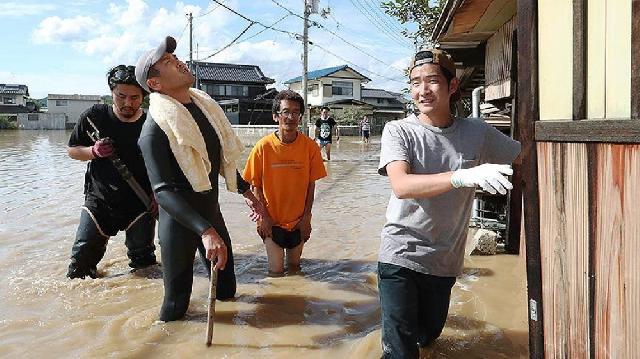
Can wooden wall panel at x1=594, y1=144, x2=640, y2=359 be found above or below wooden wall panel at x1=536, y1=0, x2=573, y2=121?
below

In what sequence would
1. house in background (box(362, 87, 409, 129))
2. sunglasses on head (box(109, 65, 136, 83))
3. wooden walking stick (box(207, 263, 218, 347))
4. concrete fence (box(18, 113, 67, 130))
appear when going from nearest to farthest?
1. wooden walking stick (box(207, 263, 218, 347))
2. sunglasses on head (box(109, 65, 136, 83))
3. concrete fence (box(18, 113, 67, 130))
4. house in background (box(362, 87, 409, 129))

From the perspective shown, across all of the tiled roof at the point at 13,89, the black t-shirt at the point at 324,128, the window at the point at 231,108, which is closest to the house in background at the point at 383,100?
the window at the point at 231,108

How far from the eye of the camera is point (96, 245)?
4.94 metres

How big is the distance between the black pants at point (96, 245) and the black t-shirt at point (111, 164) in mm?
219

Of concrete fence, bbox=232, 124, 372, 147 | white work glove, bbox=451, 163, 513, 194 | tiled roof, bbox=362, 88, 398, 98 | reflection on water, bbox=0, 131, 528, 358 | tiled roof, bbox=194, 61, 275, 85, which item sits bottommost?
reflection on water, bbox=0, 131, 528, 358

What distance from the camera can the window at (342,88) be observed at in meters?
50.8

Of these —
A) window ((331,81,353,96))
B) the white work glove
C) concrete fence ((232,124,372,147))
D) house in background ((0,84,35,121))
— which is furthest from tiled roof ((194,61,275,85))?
the white work glove

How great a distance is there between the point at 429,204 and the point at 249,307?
219cm

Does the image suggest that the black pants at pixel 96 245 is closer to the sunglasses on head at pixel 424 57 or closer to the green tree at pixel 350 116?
the sunglasses on head at pixel 424 57

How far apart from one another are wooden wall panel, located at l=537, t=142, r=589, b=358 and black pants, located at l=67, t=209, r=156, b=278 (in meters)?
4.01

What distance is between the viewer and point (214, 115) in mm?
4059

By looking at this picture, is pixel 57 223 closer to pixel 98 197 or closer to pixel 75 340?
pixel 98 197

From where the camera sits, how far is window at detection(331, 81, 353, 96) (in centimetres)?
5081

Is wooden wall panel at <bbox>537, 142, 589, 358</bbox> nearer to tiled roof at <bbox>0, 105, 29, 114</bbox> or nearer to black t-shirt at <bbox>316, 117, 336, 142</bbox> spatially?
black t-shirt at <bbox>316, 117, 336, 142</bbox>
